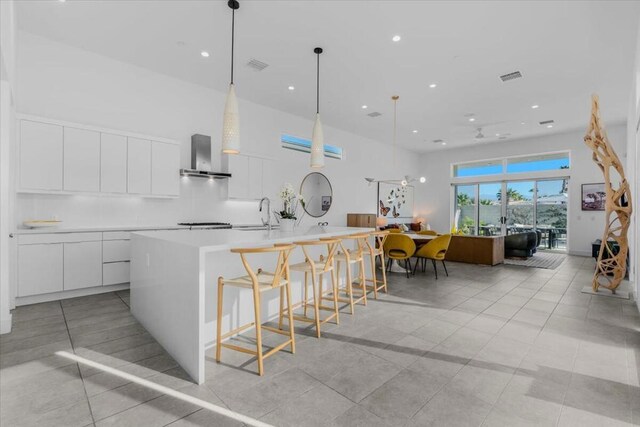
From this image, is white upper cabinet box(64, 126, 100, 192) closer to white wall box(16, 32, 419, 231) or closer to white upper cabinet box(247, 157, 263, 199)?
white wall box(16, 32, 419, 231)

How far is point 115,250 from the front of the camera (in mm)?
4320

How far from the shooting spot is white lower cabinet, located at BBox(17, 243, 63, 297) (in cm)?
363

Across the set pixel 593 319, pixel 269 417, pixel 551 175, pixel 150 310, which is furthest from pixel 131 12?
pixel 551 175

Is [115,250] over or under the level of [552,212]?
under

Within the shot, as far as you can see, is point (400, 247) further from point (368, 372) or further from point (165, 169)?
point (165, 169)

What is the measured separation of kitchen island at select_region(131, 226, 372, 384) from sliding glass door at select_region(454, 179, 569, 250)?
9.07m

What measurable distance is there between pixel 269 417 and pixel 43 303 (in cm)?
380

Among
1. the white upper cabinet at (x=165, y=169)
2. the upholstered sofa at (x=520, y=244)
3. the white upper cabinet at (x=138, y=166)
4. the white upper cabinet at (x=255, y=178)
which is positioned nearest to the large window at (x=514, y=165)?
the upholstered sofa at (x=520, y=244)

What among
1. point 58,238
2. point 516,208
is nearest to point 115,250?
point 58,238

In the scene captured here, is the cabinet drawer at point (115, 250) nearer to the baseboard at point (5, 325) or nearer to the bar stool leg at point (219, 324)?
the baseboard at point (5, 325)

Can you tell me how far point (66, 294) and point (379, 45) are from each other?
544 centimetres

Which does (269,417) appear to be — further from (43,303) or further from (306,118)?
(306,118)

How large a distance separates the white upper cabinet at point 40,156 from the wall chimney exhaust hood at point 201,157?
5.36 ft

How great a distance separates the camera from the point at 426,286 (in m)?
4.87
